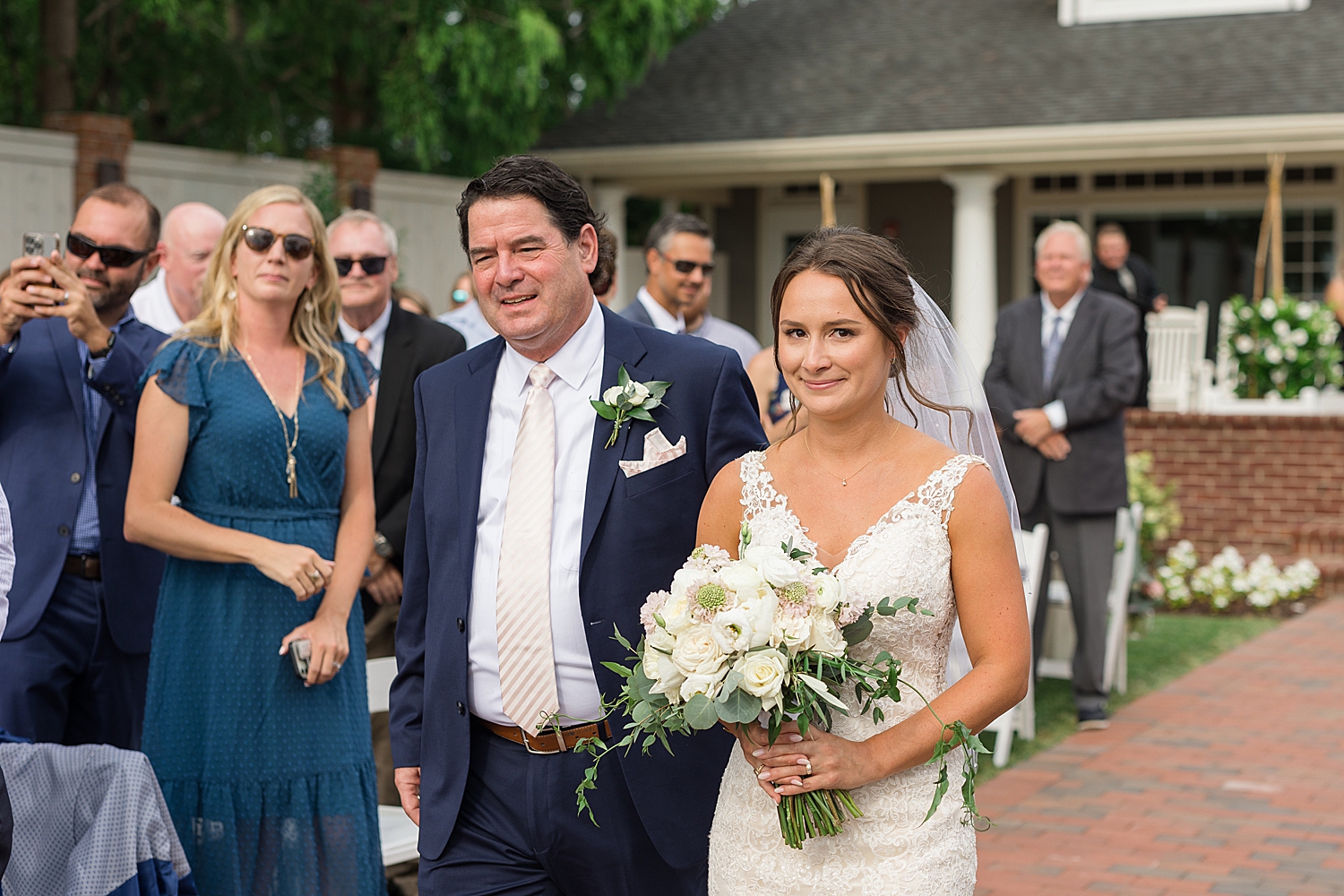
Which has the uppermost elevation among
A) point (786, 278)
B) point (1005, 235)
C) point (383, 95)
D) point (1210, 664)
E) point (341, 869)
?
point (383, 95)

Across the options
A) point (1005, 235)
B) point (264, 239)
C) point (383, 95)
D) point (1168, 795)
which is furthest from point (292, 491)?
point (1005, 235)

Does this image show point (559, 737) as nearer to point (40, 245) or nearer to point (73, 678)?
point (73, 678)

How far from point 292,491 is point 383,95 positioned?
13304 millimetres

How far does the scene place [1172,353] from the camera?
16.5 meters

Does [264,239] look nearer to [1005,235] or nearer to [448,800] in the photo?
[448,800]

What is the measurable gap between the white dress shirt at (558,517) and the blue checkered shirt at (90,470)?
5.93ft

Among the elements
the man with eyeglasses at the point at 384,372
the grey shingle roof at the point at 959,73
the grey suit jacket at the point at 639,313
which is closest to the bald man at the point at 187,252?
the man with eyeglasses at the point at 384,372

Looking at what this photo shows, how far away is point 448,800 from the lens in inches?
128

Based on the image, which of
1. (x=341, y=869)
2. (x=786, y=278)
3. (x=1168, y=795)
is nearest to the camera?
(x=786, y=278)

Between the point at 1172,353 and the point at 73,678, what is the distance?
→ 14053mm

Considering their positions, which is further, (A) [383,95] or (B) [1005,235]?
(B) [1005,235]

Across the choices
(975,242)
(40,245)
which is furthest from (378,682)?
(975,242)

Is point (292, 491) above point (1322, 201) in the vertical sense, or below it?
below

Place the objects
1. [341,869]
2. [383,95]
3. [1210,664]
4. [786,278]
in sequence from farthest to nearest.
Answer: [383,95] → [1210,664] → [341,869] → [786,278]
